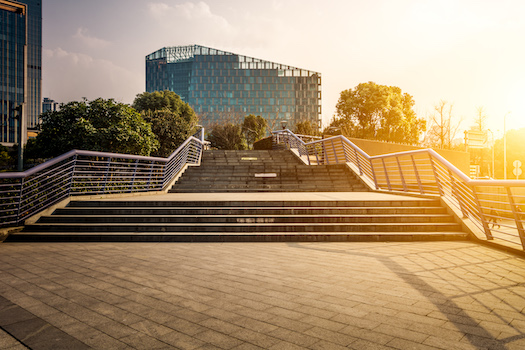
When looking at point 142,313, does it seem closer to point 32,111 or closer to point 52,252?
point 52,252

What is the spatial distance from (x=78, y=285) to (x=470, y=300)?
4408mm

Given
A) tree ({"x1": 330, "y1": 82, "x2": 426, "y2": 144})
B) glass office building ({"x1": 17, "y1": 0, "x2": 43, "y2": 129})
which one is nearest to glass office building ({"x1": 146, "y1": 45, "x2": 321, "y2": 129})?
glass office building ({"x1": 17, "y1": 0, "x2": 43, "y2": 129})

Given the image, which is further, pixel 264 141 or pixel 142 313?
pixel 264 141

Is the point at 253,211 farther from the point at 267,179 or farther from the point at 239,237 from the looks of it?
the point at 267,179

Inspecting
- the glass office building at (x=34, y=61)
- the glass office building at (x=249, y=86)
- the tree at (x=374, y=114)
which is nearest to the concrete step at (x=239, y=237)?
the tree at (x=374, y=114)

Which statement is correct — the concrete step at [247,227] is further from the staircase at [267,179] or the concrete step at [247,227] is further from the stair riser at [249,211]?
the staircase at [267,179]

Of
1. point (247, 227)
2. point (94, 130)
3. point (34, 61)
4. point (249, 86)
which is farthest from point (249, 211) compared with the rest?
point (34, 61)

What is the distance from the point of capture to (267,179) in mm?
14734

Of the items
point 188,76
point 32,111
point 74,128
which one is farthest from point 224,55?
point 74,128

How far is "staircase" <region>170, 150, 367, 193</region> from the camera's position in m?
13.4

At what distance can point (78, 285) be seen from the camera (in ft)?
14.1

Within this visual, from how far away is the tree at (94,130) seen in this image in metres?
17.3

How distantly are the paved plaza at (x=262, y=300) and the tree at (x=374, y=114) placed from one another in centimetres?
3909

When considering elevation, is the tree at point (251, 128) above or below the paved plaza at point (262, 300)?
above
